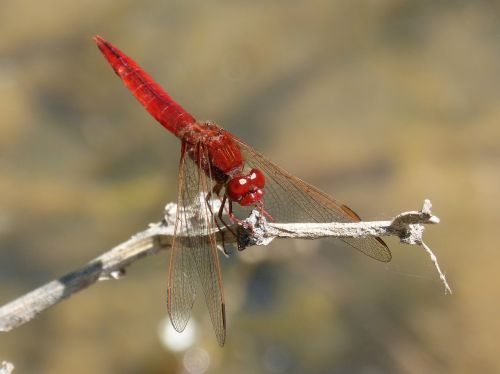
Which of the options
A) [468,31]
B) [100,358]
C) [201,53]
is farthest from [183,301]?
[468,31]

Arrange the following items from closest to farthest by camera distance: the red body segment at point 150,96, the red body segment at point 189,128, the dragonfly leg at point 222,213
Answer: the dragonfly leg at point 222,213 < the red body segment at point 189,128 < the red body segment at point 150,96

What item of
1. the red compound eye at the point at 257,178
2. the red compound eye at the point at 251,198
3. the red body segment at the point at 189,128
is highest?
the red body segment at the point at 189,128

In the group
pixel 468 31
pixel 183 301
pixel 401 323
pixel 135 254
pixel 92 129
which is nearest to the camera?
pixel 135 254

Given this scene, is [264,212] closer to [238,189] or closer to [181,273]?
[238,189]

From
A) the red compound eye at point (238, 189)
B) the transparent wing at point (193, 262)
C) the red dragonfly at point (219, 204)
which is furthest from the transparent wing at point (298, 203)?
the transparent wing at point (193, 262)

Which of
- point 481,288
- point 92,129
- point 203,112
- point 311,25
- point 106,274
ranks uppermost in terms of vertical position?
point 311,25

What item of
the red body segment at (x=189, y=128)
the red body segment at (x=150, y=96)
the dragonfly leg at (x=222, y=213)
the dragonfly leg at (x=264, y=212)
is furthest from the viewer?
the red body segment at (x=150, y=96)

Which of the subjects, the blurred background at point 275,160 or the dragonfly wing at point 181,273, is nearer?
the dragonfly wing at point 181,273

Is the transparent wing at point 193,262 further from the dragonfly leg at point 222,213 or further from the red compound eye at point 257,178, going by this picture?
the red compound eye at point 257,178

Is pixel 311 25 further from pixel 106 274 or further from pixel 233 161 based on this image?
pixel 106 274
